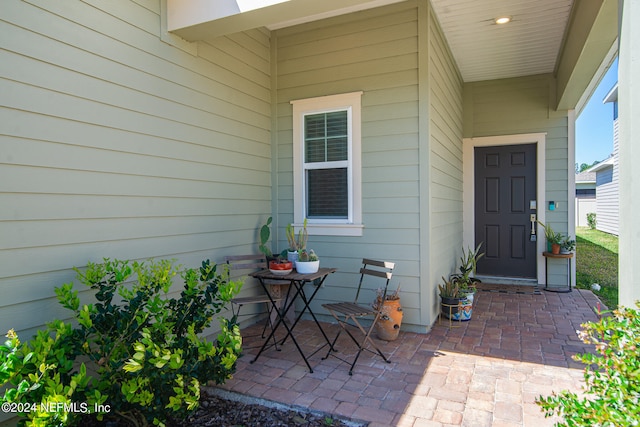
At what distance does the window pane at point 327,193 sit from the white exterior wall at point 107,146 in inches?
30.9

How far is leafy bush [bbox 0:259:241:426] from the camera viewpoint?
1.77 meters

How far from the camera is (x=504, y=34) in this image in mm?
4555

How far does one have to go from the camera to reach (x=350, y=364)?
10.4 feet

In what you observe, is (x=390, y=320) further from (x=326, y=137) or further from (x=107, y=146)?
(x=107, y=146)

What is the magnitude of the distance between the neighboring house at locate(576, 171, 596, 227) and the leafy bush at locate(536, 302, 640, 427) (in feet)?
63.0

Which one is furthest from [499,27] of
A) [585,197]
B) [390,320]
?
[585,197]

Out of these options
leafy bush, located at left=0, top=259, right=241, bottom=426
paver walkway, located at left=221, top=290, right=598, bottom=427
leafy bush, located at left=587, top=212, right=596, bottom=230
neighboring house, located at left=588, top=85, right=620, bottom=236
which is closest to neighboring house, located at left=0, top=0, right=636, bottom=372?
leafy bush, located at left=0, top=259, right=241, bottom=426

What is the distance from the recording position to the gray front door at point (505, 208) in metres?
6.08

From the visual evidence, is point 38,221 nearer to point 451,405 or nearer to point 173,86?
point 173,86

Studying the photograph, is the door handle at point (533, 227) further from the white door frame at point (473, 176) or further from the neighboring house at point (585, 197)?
the neighboring house at point (585, 197)

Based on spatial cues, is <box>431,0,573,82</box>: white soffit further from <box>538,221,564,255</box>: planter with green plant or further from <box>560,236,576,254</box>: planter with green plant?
<box>560,236,576,254</box>: planter with green plant

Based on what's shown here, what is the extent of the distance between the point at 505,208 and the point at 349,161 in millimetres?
3342

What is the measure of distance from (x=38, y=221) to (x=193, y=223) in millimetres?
1252

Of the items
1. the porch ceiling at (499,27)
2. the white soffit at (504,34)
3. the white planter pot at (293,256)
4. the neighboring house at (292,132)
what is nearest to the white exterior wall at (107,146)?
the neighboring house at (292,132)
